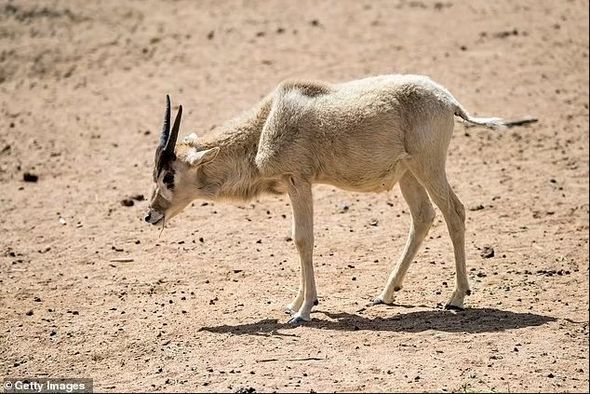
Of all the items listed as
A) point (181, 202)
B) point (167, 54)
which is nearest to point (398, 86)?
point (181, 202)

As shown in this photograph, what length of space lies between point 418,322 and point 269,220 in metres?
4.04

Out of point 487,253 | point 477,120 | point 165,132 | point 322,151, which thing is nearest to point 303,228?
point 322,151

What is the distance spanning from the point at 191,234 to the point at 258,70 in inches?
259

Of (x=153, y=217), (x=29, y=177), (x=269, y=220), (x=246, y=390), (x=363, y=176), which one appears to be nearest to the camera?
(x=246, y=390)

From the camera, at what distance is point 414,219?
11961 millimetres

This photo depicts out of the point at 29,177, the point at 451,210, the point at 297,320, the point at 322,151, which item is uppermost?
Result: the point at 322,151

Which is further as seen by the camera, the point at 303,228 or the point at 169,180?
the point at 169,180

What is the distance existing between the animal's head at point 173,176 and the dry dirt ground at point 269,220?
102 centimetres

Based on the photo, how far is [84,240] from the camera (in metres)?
14.0

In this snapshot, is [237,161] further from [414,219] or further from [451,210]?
[451,210]

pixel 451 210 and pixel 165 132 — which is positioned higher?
pixel 165 132

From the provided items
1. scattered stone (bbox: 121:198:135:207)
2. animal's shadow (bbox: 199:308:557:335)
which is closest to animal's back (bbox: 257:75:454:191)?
animal's shadow (bbox: 199:308:557:335)

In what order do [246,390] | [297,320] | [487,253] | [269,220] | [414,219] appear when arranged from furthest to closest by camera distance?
[269,220]
[487,253]
[414,219]
[297,320]
[246,390]

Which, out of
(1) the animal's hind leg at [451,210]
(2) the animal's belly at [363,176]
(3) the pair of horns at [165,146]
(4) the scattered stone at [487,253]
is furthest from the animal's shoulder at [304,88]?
(4) the scattered stone at [487,253]
